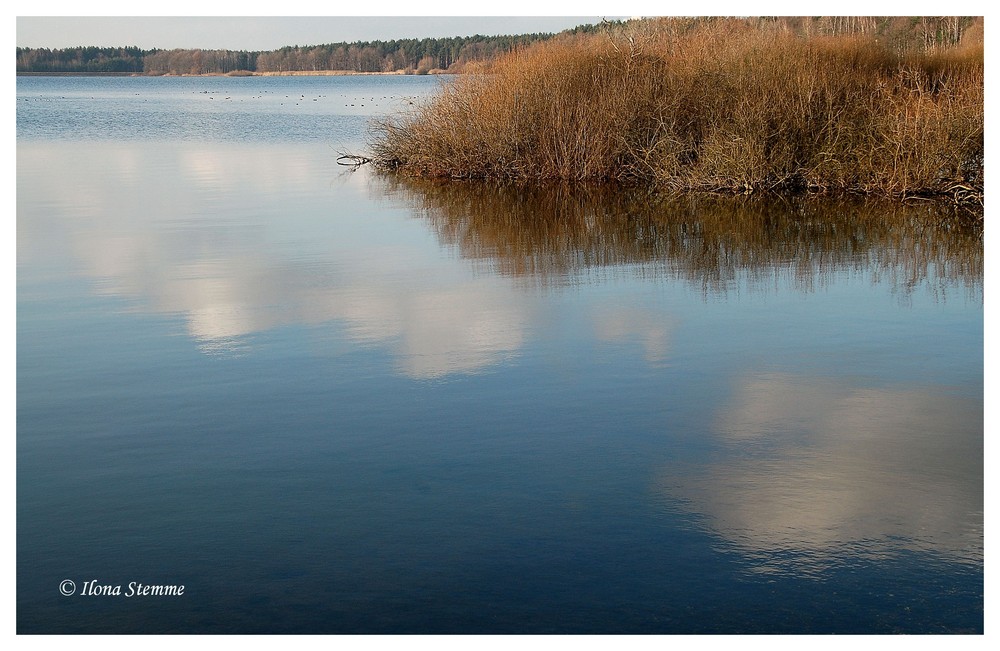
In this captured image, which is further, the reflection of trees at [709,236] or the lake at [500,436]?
the reflection of trees at [709,236]

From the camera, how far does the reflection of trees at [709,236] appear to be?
1183 centimetres

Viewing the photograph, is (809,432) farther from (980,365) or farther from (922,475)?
(980,365)

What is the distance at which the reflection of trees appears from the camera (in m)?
11.8

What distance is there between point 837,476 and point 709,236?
27.8 ft

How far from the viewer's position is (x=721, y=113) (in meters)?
19.3

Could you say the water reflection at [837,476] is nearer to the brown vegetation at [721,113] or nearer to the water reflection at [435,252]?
the water reflection at [435,252]

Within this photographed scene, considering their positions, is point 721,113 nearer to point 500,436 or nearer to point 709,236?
point 709,236

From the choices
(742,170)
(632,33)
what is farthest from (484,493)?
(632,33)

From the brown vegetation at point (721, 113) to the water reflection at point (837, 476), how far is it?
37.3 ft

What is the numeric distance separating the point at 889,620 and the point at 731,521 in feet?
3.24

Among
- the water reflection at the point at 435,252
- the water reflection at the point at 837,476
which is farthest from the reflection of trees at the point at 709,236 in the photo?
the water reflection at the point at 837,476

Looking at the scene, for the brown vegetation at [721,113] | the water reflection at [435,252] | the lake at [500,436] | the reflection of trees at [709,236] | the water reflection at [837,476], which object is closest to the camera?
the lake at [500,436]

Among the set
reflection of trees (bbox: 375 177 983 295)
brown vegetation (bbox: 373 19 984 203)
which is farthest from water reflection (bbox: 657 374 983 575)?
brown vegetation (bbox: 373 19 984 203)

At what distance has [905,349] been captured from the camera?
8500 millimetres
